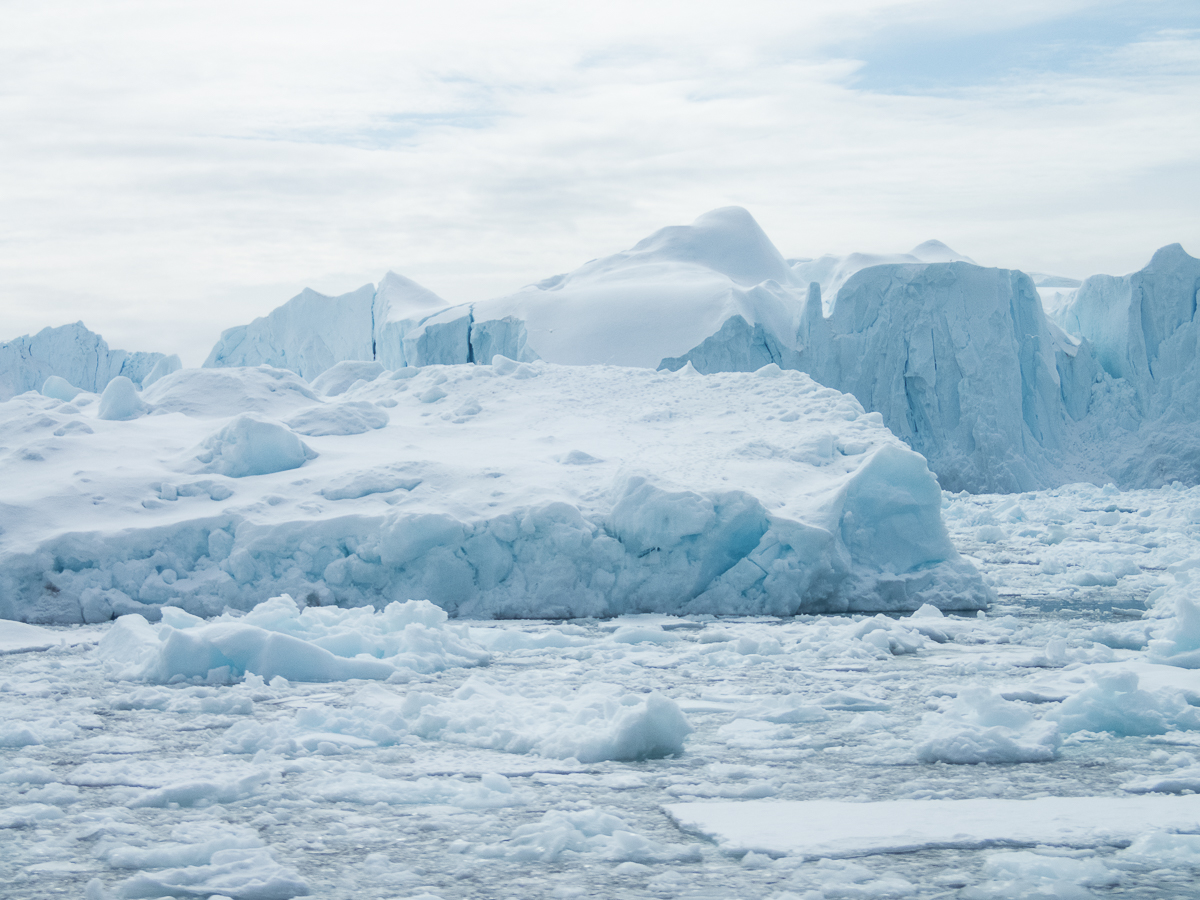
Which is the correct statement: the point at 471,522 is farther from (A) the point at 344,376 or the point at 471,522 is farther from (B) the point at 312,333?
(B) the point at 312,333

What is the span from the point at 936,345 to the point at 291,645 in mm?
16437

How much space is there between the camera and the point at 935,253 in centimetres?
2202

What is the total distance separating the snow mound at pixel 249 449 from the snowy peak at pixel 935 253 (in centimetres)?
1460

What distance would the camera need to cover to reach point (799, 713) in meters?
5.23

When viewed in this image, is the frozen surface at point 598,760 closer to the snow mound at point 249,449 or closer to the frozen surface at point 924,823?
the frozen surface at point 924,823

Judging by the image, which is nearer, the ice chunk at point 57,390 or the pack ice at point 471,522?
the pack ice at point 471,522

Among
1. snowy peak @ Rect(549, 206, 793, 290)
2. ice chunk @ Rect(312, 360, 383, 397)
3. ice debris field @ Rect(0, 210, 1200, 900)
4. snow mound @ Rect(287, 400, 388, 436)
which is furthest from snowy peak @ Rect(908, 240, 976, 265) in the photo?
snow mound @ Rect(287, 400, 388, 436)

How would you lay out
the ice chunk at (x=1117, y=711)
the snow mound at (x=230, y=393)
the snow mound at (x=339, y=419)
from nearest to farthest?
the ice chunk at (x=1117, y=711) < the snow mound at (x=339, y=419) < the snow mound at (x=230, y=393)

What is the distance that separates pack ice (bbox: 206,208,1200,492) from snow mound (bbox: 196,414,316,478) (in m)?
9.84

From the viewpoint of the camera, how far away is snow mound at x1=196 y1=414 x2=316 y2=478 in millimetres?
9625

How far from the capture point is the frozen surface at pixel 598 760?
3.24m

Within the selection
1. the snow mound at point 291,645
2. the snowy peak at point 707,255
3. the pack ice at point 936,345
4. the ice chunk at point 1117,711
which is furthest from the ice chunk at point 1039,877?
the snowy peak at point 707,255

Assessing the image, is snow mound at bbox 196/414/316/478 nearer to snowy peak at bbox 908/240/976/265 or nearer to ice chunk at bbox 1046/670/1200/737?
ice chunk at bbox 1046/670/1200/737

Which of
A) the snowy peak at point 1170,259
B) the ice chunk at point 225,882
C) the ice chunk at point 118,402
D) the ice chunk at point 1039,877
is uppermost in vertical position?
the snowy peak at point 1170,259
